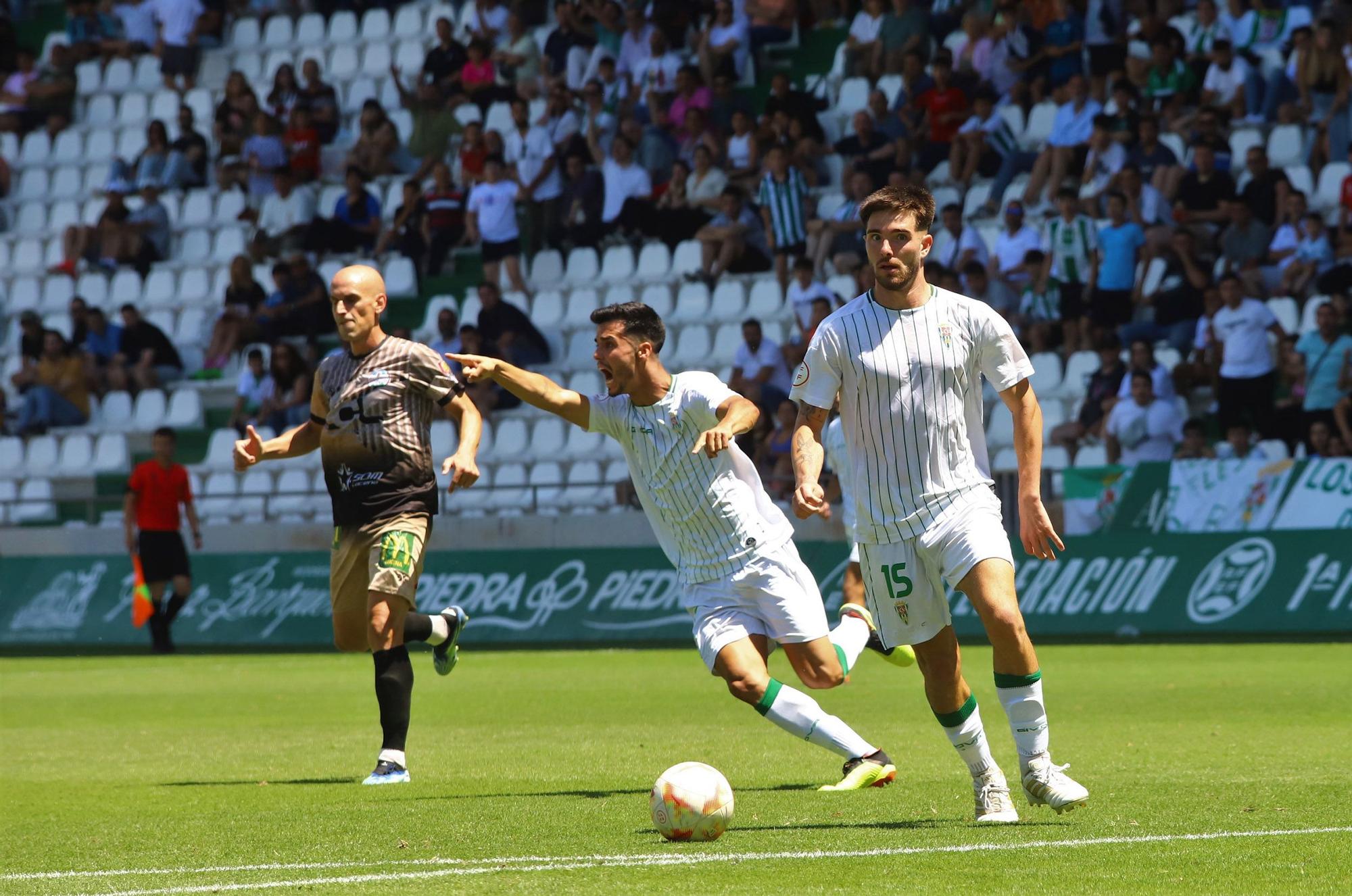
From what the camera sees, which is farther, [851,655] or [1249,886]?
[851,655]

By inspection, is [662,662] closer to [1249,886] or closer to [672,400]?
[672,400]

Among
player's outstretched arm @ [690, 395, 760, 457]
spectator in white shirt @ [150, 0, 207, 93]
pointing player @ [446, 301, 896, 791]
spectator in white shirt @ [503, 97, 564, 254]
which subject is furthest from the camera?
spectator in white shirt @ [150, 0, 207, 93]

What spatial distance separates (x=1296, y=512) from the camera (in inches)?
692

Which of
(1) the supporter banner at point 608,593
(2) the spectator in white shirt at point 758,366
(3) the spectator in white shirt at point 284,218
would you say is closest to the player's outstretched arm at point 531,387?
(1) the supporter banner at point 608,593

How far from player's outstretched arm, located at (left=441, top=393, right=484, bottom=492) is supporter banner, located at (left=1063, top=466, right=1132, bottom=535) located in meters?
9.99

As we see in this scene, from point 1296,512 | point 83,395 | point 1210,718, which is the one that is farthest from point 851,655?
point 83,395

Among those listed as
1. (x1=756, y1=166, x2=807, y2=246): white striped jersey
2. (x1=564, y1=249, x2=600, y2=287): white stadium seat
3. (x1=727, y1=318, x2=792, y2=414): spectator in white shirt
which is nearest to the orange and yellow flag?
(x1=727, y1=318, x2=792, y2=414): spectator in white shirt

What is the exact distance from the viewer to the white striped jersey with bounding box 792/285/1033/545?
23.1ft

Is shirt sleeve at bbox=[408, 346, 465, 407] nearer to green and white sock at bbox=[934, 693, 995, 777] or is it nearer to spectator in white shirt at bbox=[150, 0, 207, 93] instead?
green and white sock at bbox=[934, 693, 995, 777]

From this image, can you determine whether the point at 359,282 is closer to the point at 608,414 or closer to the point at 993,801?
the point at 608,414

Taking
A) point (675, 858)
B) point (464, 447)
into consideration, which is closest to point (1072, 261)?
point (464, 447)

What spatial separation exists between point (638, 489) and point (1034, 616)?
1092cm

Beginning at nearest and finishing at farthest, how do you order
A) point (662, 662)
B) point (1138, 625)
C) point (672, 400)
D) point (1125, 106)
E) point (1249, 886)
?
point (1249, 886), point (672, 400), point (662, 662), point (1138, 625), point (1125, 106)

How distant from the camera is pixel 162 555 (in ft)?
68.4
